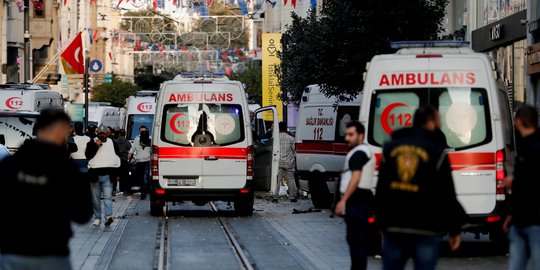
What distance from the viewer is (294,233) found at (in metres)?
21.4

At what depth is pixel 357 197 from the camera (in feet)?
40.9

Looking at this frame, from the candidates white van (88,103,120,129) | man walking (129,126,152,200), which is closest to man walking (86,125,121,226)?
man walking (129,126,152,200)

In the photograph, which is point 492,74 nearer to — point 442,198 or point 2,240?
point 442,198

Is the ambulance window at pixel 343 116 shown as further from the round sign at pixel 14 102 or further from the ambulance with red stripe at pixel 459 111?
the round sign at pixel 14 102

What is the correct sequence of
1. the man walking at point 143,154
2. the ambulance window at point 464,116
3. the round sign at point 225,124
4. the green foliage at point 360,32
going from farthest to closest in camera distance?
1. the man walking at point 143,154
2. the green foliage at point 360,32
3. the round sign at point 225,124
4. the ambulance window at point 464,116

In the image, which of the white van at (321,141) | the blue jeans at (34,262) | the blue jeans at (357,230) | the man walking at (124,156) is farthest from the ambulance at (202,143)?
the blue jeans at (34,262)

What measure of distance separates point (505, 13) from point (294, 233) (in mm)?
16530

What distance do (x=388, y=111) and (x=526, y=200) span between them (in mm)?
5708

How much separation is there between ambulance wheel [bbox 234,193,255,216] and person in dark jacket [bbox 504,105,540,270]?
14112 mm

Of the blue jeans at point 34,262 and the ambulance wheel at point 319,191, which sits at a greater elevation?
the blue jeans at point 34,262

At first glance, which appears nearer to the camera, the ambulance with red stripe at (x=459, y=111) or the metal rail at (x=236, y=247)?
the metal rail at (x=236, y=247)

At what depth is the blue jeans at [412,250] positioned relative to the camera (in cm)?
936

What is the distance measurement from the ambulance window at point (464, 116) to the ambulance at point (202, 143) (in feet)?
28.2

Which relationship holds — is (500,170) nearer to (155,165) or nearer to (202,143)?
(202,143)
